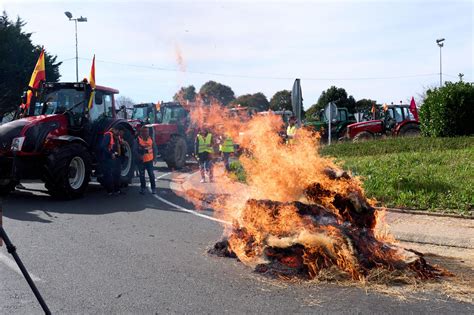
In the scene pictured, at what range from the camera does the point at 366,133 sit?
22.3 m

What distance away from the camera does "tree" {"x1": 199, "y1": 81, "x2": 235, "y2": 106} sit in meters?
15.6

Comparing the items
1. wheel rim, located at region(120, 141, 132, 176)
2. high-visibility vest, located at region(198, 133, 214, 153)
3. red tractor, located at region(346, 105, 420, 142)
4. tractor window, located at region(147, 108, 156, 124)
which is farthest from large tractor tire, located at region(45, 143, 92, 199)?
red tractor, located at region(346, 105, 420, 142)

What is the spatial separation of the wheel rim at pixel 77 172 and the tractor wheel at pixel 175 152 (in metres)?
6.60

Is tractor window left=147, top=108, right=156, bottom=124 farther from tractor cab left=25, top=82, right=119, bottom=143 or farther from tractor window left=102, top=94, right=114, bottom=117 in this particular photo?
tractor cab left=25, top=82, right=119, bottom=143

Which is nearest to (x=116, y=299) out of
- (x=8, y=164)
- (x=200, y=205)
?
(x=200, y=205)

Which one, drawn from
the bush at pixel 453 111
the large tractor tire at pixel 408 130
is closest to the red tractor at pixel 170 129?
the bush at pixel 453 111

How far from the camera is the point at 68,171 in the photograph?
10250 millimetres

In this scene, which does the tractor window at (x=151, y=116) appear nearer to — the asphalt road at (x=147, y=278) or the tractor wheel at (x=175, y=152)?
the tractor wheel at (x=175, y=152)

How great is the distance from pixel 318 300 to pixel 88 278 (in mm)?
2483

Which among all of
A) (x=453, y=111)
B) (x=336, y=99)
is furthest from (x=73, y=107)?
(x=336, y=99)

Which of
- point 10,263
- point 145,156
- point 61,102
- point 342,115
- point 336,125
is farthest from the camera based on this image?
point 342,115

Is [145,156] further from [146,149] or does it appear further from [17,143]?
[17,143]

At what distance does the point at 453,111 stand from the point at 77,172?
12637 millimetres

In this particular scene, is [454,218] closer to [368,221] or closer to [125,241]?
[368,221]
